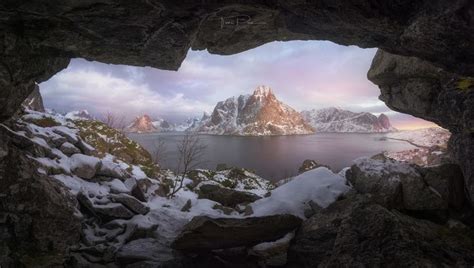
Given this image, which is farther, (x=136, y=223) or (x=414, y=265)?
(x=136, y=223)

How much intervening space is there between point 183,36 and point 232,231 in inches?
293

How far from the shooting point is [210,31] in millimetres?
11789

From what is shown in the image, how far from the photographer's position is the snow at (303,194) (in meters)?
13.5

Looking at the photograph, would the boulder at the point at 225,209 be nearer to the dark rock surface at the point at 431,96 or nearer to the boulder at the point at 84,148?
the boulder at the point at 84,148

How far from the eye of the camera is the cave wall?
766 cm

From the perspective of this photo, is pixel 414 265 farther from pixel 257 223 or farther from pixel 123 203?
pixel 123 203

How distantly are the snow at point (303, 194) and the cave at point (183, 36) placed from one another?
4.96 m

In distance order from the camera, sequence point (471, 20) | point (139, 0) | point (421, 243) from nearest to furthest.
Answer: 1. point (471, 20)
2. point (421, 243)
3. point (139, 0)

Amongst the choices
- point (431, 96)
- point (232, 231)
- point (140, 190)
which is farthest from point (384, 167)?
point (140, 190)

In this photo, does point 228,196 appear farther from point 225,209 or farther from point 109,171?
point 109,171

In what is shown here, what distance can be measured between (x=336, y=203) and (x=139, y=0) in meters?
10.4

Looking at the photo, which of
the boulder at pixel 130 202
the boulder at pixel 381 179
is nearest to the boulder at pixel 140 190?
the boulder at pixel 130 202

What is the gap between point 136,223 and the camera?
14.7 meters

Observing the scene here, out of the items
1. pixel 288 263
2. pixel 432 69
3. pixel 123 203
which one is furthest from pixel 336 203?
pixel 123 203
